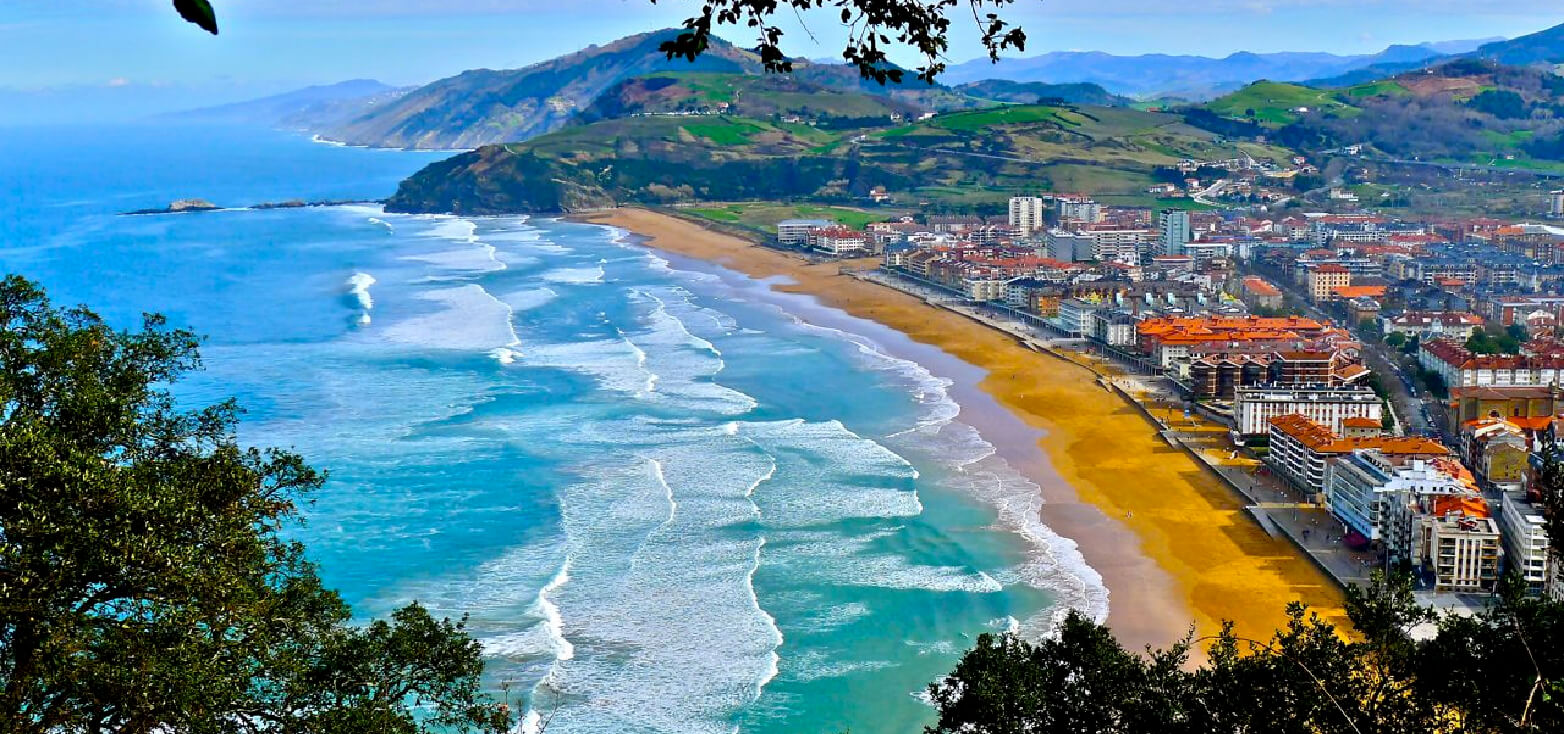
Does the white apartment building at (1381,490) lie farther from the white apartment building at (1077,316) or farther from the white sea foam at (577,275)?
the white sea foam at (577,275)

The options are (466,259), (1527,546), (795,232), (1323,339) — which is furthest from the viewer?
(795,232)

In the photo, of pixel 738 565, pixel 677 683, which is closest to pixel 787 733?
pixel 677 683

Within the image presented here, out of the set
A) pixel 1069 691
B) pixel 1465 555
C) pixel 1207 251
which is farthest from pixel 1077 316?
pixel 1069 691

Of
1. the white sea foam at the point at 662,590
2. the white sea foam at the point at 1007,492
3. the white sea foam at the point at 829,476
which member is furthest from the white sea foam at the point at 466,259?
the white sea foam at the point at 662,590

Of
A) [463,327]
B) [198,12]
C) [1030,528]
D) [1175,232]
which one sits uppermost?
[198,12]

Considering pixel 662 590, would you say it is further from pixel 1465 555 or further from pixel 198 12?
pixel 198 12

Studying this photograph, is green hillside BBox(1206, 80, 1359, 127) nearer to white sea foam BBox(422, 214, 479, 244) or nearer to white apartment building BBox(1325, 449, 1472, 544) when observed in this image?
white sea foam BBox(422, 214, 479, 244)
